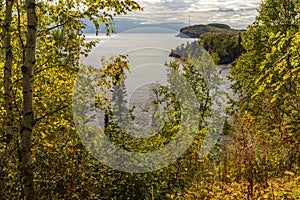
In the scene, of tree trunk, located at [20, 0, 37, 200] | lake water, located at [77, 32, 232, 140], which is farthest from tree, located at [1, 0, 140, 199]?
lake water, located at [77, 32, 232, 140]

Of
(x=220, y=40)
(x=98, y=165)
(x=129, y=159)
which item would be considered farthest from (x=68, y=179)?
(x=220, y=40)

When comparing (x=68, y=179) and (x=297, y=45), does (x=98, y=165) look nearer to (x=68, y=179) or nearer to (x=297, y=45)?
(x=68, y=179)

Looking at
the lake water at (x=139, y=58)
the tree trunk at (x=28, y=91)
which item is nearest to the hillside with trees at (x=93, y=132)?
the tree trunk at (x=28, y=91)

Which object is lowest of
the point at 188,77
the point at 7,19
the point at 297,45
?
the point at 188,77

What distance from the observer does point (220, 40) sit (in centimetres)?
9938

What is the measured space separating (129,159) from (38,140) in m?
2.74

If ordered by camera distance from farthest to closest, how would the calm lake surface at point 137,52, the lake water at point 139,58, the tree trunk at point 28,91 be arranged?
the calm lake surface at point 137,52
the lake water at point 139,58
the tree trunk at point 28,91

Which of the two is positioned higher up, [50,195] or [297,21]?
[297,21]

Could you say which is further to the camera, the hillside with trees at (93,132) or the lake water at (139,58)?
the lake water at (139,58)

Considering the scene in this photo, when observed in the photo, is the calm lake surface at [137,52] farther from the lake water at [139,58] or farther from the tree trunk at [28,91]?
the tree trunk at [28,91]

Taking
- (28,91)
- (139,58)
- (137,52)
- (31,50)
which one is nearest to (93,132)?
(28,91)

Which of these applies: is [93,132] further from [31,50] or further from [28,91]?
[31,50]

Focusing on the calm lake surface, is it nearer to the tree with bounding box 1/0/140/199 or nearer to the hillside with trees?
the tree with bounding box 1/0/140/199

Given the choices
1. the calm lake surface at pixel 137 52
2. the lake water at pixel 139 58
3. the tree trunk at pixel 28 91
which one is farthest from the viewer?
the calm lake surface at pixel 137 52
